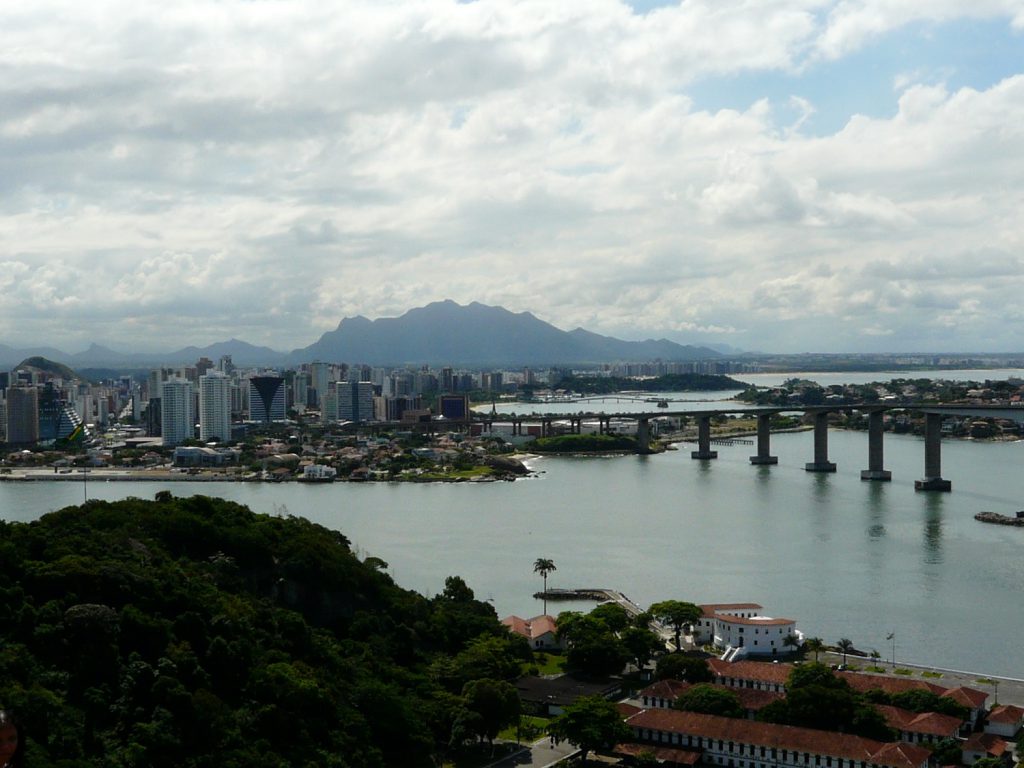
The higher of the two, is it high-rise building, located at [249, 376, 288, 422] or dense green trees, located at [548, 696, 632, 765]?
high-rise building, located at [249, 376, 288, 422]

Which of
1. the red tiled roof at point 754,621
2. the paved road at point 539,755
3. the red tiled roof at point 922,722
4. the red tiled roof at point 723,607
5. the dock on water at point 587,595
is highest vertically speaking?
the red tiled roof at point 754,621

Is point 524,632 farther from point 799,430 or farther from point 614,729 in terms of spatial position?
point 799,430

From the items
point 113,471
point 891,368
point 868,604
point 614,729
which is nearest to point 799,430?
point 113,471

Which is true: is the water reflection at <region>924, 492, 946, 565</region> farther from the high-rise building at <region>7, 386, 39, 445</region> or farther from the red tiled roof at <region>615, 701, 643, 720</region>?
the high-rise building at <region>7, 386, 39, 445</region>

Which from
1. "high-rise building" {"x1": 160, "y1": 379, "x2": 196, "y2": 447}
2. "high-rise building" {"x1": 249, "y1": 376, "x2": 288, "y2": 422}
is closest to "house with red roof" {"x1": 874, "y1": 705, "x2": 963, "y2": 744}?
"high-rise building" {"x1": 160, "y1": 379, "x2": 196, "y2": 447}

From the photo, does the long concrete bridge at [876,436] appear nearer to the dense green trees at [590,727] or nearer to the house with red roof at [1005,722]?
the house with red roof at [1005,722]

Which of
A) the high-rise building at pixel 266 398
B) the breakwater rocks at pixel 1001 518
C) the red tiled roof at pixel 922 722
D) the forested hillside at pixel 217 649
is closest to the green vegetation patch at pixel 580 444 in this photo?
the breakwater rocks at pixel 1001 518
